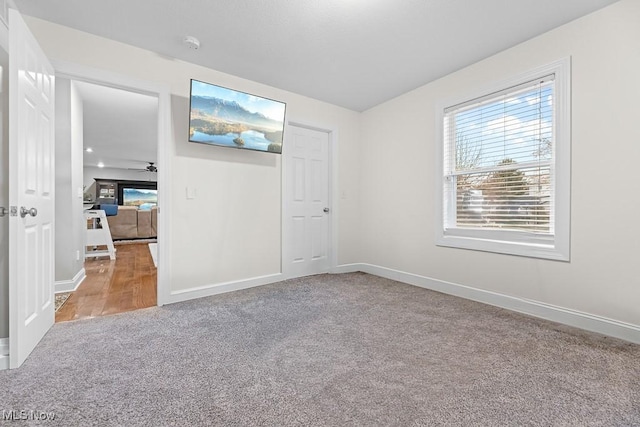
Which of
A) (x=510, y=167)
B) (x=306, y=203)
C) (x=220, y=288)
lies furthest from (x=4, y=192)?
(x=510, y=167)

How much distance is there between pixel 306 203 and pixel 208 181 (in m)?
1.33

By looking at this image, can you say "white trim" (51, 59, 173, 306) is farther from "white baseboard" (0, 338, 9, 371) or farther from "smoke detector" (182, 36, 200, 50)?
"white baseboard" (0, 338, 9, 371)

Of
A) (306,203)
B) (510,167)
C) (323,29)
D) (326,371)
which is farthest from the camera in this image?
(306,203)

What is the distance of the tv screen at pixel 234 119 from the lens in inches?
111

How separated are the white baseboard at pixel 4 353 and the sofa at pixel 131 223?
6580mm

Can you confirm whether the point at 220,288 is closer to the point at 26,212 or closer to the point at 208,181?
the point at 208,181

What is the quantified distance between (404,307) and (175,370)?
76.1 inches

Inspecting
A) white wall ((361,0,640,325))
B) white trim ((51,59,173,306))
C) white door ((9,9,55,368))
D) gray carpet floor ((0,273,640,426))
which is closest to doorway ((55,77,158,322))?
white trim ((51,59,173,306))

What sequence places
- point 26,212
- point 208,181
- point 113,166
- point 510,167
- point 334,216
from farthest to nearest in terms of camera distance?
point 113,166
point 334,216
point 208,181
point 510,167
point 26,212

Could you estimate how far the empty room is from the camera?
4.91 feet

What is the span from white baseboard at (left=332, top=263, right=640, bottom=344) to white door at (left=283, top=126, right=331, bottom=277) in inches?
43.2

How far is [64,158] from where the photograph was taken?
129 inches

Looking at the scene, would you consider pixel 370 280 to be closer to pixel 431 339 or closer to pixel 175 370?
pixel 431 339

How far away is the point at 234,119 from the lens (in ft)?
10.0
